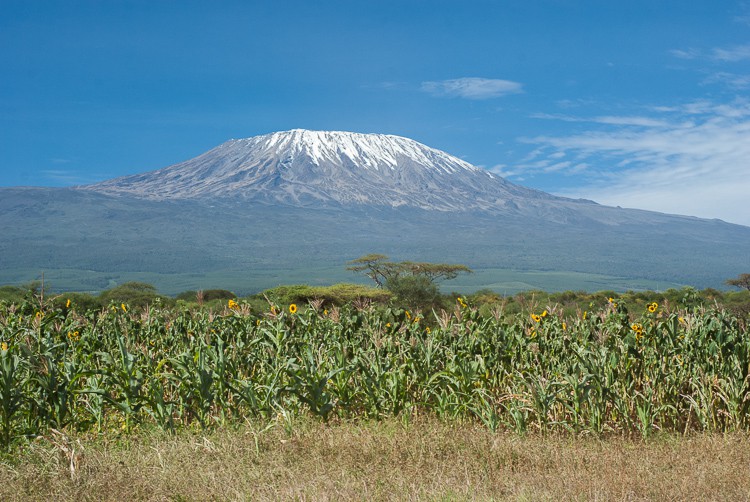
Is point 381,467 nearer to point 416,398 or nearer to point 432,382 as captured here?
point 432,382

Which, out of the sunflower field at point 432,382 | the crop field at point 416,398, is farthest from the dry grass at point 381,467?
the sunflower field at point 432,382

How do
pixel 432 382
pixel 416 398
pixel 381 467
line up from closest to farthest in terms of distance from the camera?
1. pixel 381 467
2. pixel 432 382
3. pixel 416 398

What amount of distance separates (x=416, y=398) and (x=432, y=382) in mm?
290

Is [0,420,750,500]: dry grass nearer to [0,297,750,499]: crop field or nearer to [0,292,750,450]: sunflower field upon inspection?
[0,297,750,499]: crop field

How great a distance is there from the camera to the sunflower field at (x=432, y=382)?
563 cm

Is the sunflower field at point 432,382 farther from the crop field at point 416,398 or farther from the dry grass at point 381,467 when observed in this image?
the dry grass at point 381,467

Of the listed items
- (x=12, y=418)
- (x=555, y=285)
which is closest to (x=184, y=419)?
Result: (x=12, y=418)

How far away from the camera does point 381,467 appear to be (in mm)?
4688

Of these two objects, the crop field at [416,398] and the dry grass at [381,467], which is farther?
the crop field at [416,398]

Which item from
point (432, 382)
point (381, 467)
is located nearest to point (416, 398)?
point (432, 382)

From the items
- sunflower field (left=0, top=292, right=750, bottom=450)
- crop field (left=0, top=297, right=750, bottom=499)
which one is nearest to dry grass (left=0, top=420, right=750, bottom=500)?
crop field (left=0, top=297, right=750, bottom=499)

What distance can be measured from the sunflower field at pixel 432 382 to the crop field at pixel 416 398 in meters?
0.02

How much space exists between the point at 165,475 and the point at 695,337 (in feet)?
16.0

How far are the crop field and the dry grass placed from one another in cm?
3
